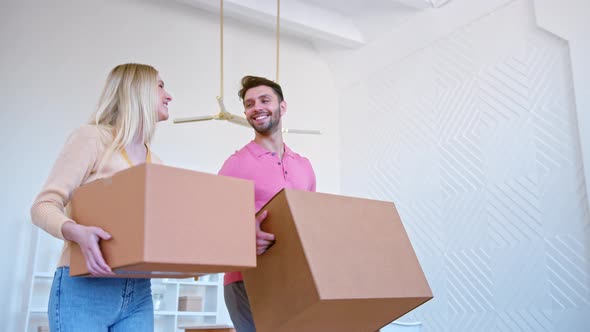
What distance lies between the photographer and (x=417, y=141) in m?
4.35

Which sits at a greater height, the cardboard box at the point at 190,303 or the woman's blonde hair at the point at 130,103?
the woman's blonde hair at the point at 130,103

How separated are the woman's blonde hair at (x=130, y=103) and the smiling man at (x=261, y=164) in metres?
0.49

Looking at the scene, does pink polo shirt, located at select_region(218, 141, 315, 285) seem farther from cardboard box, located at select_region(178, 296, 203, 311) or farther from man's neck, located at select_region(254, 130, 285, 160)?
cardboard box, located at select_region(178, 296, 203, 311)

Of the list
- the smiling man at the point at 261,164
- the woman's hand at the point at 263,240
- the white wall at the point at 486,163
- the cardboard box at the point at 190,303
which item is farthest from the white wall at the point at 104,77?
the woman's hand at the point at 263,240

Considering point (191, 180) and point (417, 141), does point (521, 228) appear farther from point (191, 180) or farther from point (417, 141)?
point (191, 180)

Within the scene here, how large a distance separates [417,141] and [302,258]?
322cm

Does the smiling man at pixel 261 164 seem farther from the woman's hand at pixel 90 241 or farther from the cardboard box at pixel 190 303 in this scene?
the cardboard box at pixel 190 303

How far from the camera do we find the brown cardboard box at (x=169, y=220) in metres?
1.08

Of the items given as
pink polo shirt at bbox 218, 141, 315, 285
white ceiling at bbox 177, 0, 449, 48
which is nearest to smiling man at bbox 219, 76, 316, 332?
pink polo shirt at bbox 218, 141, 315, 285

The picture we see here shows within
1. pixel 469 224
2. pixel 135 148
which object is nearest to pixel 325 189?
pixel 469 224

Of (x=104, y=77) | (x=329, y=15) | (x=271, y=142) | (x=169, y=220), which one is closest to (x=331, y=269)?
(x=169, y=220)

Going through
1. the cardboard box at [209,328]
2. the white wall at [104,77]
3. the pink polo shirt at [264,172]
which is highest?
the white wall at [104,77]

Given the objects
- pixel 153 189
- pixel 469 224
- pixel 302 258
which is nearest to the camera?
pixel 153 189

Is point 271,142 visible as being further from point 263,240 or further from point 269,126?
point 263,240
